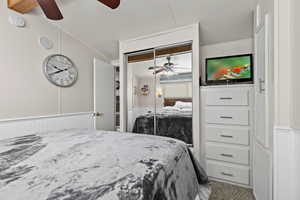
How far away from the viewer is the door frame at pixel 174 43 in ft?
6.80

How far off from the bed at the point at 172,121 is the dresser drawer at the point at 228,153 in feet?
1.01


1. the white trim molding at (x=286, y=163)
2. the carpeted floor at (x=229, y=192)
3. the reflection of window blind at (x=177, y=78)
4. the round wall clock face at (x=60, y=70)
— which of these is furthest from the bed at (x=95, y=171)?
the round wall clock face at (x=60, y=70)

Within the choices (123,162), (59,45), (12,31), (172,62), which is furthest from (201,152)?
(12,31)

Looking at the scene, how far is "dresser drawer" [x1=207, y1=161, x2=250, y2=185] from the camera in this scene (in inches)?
72.9

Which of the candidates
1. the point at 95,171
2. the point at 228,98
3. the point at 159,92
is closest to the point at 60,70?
the point at 159,92

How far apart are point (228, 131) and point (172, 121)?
828mm

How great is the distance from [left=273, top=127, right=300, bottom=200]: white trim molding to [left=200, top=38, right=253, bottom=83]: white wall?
160cm

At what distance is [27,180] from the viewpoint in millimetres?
Result: 629

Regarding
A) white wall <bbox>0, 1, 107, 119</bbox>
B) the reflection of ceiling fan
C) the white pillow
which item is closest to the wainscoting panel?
white wall <bbox>0, 1, 107, 119</bbox>

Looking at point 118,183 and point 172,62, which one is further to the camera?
point 172,62

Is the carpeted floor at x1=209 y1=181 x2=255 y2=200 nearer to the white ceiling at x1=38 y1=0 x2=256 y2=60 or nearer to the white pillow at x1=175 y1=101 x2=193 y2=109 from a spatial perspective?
the white pillow at x1=175 y1=101 x2=193 y2=109

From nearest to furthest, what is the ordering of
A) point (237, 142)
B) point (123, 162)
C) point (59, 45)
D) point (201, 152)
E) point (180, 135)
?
point (123, 162), point (237, 142), point (201, 152), point (180, 135), point (59, 45)

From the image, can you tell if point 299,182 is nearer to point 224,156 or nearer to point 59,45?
point 224,156

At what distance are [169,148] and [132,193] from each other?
552 millimetres
